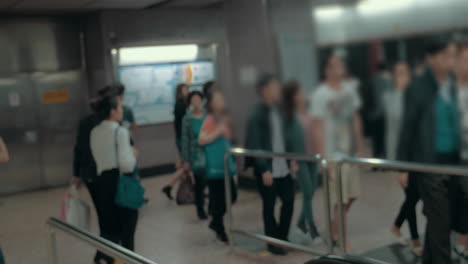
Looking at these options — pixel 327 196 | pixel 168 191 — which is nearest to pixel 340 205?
pixel 327 196

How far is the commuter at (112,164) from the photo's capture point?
2.94 meters

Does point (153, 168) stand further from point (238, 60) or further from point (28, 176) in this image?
point (238, 60)

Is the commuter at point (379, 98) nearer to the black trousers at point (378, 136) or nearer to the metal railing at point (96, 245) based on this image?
the black trousers at point (378, 136)

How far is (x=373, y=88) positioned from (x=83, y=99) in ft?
12.8

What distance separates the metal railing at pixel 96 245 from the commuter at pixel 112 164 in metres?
0.53

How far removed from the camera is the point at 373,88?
2.70 ft

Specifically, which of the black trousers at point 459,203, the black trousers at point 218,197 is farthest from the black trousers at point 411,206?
the black trousers at point 218,197

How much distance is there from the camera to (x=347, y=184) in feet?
9.53

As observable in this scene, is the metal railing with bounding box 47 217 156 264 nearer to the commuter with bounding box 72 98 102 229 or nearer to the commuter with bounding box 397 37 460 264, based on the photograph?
the commuter with bounding box 72 98 102 229

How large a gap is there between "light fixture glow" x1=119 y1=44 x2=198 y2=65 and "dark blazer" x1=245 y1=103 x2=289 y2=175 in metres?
0.68

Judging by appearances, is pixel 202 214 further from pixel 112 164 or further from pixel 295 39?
pixel 295 39

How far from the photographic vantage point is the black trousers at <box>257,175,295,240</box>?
3213 mm

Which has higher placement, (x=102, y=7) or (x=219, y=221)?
(x=102, y=7)

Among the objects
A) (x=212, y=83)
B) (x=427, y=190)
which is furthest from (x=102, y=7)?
(x=427, y=190)
